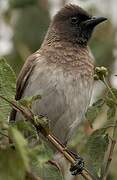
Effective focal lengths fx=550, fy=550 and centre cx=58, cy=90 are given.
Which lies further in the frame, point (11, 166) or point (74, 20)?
point (74, 20)

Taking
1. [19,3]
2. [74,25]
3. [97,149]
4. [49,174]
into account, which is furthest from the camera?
[19,3]

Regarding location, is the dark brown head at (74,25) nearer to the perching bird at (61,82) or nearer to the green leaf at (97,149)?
the perching bird at (61,82)

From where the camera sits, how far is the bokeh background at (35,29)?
216 inches

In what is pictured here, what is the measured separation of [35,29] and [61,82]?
1.69 m

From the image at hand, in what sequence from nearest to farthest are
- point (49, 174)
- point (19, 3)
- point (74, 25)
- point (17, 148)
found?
point (17, 148) < point (49, 174) < point (74, 25) < point (19, 3)

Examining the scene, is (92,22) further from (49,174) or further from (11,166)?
(11,166)

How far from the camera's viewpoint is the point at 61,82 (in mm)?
4191

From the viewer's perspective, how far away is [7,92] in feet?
7.79

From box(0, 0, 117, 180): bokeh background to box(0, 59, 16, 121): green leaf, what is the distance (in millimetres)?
2926

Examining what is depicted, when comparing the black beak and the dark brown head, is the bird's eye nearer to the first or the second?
the dark brown head

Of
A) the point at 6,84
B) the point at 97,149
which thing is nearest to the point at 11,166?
the point at 6,84

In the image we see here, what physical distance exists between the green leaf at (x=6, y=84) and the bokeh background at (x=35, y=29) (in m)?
2.93

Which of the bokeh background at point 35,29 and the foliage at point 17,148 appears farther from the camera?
the bokeh background at point 35,29

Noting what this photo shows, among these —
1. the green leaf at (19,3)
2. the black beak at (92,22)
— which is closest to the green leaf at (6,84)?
the black beak at (92,22)
